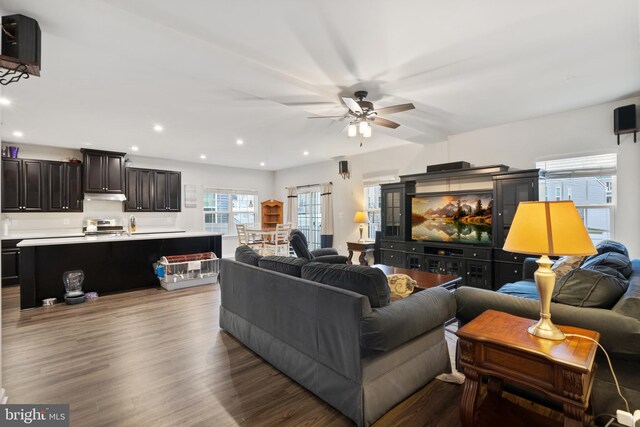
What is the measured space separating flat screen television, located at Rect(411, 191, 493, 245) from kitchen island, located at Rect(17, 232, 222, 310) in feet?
13.1

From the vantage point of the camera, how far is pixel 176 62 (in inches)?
102

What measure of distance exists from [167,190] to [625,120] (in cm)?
847

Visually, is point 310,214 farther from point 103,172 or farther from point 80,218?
point 80,218

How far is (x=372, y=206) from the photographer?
693 centimetres

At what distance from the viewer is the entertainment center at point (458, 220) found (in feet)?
14.1

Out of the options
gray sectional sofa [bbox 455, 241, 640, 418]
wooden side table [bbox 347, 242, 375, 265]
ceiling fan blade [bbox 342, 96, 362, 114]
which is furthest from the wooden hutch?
gray sectional sofa [bbox 455, 241, 640, 418]

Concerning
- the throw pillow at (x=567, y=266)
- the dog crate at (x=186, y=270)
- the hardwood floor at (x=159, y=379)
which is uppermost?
the throw pillow at (x=567, y=266)

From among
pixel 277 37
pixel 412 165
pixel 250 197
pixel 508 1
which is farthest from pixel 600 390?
pixel 250 197

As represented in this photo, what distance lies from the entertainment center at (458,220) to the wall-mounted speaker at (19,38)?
16.4ft

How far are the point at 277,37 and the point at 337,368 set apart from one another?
248cm

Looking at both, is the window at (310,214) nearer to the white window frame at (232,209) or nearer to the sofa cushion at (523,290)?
the white window frame at (232,209)

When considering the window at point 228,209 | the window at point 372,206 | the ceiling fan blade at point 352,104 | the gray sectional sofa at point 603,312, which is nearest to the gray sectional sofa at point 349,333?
the gray sectional sofa at point 603,312

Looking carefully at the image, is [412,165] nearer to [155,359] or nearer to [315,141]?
[315,141]

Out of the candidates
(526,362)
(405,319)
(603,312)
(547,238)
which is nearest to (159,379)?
(405,319)
